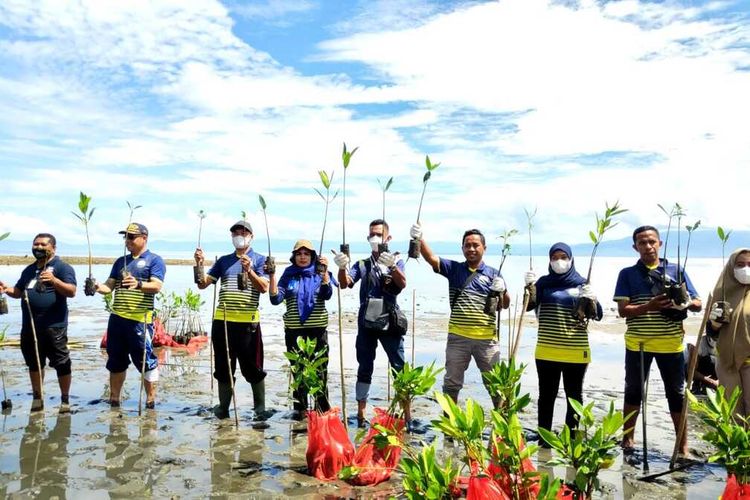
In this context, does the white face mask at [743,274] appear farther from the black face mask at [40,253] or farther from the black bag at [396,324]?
the black face mask at [40,253]

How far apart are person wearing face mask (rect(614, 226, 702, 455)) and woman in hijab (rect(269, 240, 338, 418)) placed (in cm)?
300

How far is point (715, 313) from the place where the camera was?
4914 mm

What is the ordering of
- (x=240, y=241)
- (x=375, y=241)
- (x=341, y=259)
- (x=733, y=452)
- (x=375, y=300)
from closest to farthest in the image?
(x=733, y=452) → (x=341, y=259) → (x=375, y=241) → (x=375, y=300) → (x=240, y=241)

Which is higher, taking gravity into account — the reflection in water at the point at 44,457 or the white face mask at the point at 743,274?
the white face mask at the point at 743,274

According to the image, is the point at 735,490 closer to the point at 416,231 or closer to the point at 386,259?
the point at 416,231

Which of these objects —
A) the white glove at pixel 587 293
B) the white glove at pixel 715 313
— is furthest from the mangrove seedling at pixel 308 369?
the white glove at pixel 715 313

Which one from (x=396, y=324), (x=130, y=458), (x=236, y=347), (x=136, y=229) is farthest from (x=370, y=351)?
(x=136, y=229)

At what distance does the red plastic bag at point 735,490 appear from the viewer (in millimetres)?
3152

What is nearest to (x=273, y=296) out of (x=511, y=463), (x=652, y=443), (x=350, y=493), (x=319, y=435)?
(x=319, y=435)

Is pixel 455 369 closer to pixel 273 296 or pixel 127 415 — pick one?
pixel 273 296

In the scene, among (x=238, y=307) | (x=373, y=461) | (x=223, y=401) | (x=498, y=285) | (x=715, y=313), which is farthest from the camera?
(x=223, y=401)

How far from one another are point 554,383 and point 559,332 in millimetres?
519

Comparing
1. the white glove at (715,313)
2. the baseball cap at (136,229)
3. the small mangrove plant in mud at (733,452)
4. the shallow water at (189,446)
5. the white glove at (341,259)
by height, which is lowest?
the shallow water at (189,446)

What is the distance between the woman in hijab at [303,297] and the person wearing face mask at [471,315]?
1343 millimetres
